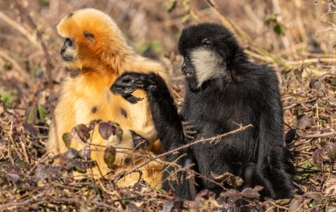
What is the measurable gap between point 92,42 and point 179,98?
1.38 meters

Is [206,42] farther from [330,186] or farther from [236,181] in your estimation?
[330,186]

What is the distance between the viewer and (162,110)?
16.6ft

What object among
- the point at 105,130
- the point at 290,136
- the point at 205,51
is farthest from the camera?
the point at 290,136

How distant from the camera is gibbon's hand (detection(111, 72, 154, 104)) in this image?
4.96 meters

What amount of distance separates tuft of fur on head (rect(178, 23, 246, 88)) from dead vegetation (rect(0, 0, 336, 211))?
0.81 metres

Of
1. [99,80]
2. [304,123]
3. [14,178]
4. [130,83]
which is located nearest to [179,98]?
[99,80]

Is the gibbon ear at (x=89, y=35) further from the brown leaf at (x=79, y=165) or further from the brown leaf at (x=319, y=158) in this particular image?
the brown leaf at (x=319, y=158)

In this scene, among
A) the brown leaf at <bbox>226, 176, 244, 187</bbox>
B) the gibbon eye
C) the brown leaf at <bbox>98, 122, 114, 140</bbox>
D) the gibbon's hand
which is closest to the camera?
the brown leaf at <bbox>98, 122, 114, 140</bbox>

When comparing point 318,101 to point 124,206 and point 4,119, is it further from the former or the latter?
point 4,119

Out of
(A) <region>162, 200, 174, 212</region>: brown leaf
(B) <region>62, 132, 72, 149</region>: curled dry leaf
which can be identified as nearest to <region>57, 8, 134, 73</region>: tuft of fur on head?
(B) <region>62, 132, 72, 149</region>: curled dry leaf

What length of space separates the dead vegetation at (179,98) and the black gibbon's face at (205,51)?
84 centimetres

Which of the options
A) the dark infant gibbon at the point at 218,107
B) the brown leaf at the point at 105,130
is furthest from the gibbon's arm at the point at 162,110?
the brown leaf at the point at 105,130

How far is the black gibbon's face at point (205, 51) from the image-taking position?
5.20 metres

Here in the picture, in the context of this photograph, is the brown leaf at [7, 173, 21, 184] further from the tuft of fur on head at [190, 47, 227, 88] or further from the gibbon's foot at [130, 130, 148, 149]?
the tuft of fur on head at [190, 47, 227, 88]
